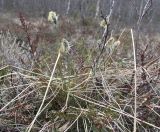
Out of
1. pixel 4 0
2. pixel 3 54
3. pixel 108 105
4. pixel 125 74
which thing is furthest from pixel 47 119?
pixel 4 0

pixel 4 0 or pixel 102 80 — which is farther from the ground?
pixel 4 0

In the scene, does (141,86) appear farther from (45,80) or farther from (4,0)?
(4,0)

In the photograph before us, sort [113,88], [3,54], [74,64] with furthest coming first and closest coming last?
1. [3,54]
2. [74,64]
3. [113,88]

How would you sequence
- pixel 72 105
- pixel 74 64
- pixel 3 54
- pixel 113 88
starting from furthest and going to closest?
1. pixel 3 54
2. pixel 74 64
3. pixel 113 88
4. pixel 72 105

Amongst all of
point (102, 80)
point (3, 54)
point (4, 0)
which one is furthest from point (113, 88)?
point (4, 0)

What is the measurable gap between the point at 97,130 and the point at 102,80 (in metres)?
0.30

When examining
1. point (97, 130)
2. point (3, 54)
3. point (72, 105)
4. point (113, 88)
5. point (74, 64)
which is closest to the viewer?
point (97, 130)

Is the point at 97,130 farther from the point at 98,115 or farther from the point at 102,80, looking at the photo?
the point at 102,80

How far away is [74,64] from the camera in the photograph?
2.30 m

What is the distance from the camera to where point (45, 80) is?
1995 mm

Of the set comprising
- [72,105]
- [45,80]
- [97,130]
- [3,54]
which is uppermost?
[3,54]

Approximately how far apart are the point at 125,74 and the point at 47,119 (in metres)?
Answer: 0.48

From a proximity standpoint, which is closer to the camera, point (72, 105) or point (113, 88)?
point (72, 105)

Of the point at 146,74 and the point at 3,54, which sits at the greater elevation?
the point at 3,54
